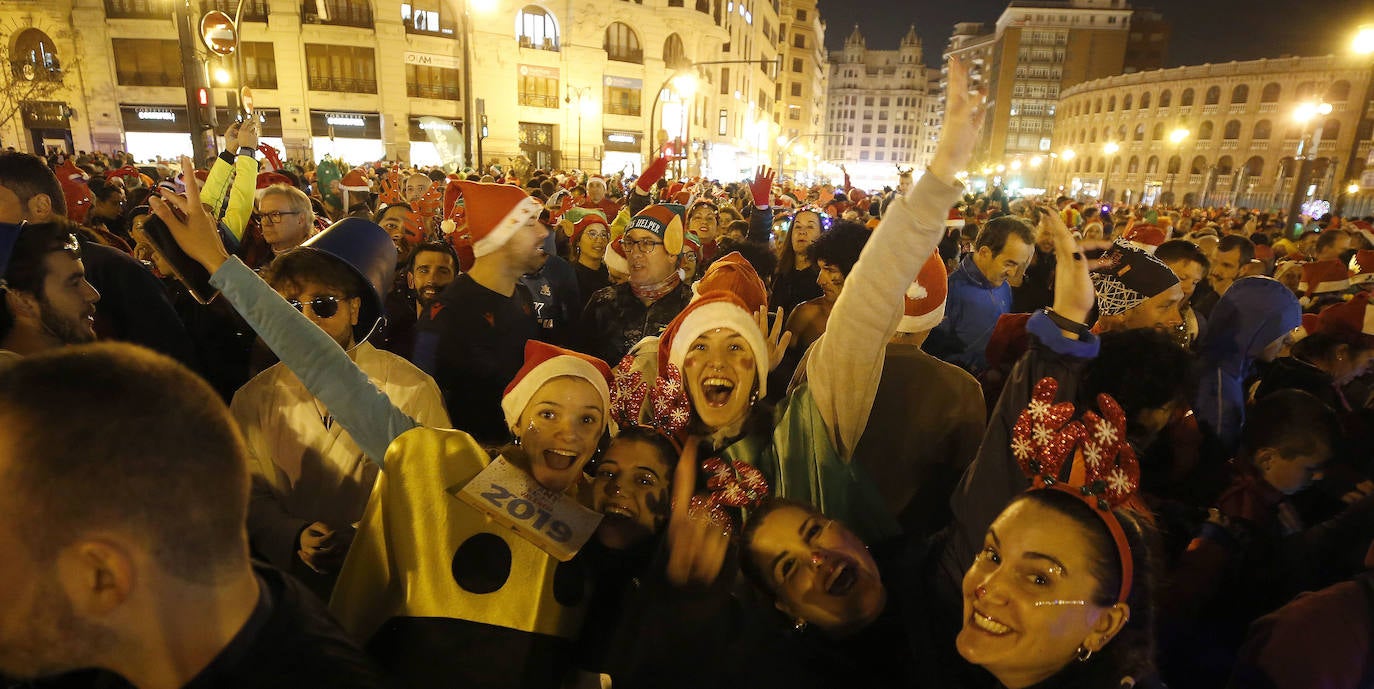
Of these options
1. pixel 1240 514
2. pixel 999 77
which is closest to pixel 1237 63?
pixel 999 77

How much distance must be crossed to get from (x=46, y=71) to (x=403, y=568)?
45.7m

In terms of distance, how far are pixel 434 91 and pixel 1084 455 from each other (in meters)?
42.2

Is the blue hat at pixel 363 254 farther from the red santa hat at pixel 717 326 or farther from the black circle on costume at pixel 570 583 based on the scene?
the black circle on costume at pixel 570 583

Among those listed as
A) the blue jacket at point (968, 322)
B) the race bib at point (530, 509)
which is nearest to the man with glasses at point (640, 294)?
the blue jacket at point (968, 322)

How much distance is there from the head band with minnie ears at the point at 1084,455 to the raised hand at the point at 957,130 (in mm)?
714

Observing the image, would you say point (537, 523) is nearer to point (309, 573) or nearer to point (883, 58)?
point (309, 573)

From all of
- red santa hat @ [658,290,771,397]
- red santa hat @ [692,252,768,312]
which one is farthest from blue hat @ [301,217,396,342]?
red santa hat @ [692,252,768,312]

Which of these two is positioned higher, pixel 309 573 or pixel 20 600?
pixel 20 600

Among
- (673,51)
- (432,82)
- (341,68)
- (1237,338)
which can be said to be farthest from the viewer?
(673,51)

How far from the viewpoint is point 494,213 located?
409 cm

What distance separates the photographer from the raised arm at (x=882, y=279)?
2033 mm

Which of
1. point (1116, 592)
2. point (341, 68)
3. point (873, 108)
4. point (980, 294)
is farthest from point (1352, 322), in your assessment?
point (873, 108)

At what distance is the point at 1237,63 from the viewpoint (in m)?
65.8

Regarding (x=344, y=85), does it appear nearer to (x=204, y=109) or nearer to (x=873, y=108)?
(x=204, y=109)
